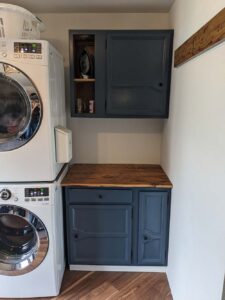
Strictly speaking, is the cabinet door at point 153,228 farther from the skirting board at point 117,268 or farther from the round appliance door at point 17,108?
the round appliance door at point 17,108

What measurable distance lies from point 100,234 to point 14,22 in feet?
→ 5.74

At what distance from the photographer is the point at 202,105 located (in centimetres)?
125

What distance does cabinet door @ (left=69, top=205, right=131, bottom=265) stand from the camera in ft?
6.77

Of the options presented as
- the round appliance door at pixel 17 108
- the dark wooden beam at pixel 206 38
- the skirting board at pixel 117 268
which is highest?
A: the dark wooden beam at pixel 206 38

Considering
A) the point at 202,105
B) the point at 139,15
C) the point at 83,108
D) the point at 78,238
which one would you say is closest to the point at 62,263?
the point at 78,238

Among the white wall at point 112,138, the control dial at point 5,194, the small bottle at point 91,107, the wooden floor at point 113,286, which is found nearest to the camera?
the control dial at point 5,194

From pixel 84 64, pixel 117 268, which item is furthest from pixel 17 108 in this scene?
pixel 117 268

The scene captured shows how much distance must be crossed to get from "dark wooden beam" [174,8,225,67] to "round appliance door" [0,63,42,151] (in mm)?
1005

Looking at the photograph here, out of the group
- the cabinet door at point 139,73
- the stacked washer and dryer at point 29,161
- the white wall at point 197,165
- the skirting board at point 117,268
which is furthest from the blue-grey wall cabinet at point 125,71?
the skirting board at point 117,268

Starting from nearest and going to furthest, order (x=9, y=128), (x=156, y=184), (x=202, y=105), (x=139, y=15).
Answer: (x=202, y=105)
(x=9, y=128)
(x=156, y=184)
(x=139, y=15)

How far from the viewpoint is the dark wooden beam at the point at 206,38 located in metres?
0.99

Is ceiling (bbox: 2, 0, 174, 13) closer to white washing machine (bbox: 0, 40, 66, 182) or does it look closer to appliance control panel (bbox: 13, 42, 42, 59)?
white washing machine (bbox: 0, 40, 66, 182)

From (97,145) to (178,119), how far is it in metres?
0.99

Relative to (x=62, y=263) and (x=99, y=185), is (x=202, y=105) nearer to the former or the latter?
(x=99, y=185)
